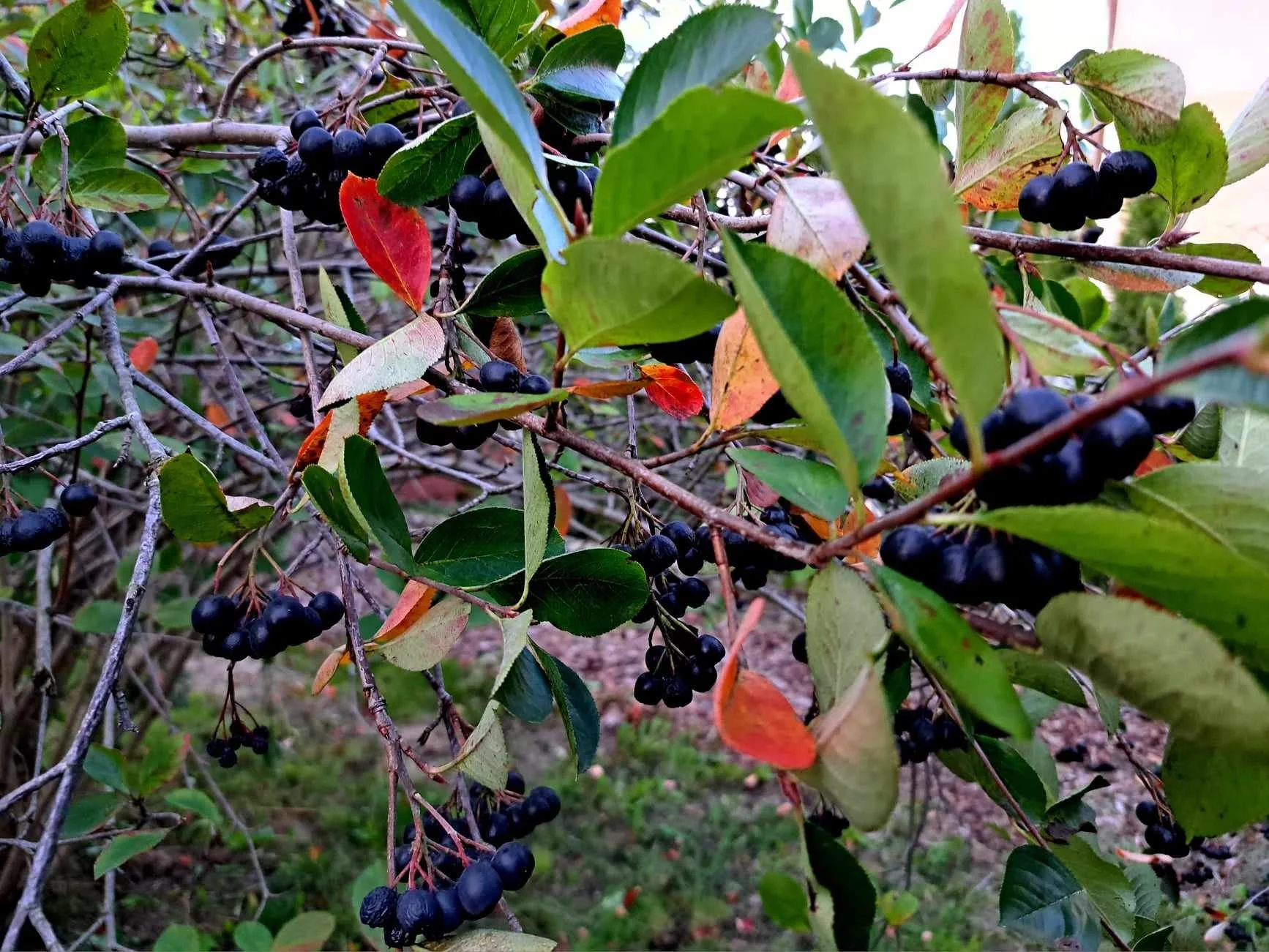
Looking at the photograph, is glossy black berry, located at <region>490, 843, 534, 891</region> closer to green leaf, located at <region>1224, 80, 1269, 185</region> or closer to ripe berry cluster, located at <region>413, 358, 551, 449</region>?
ripe berry cluster, located at <region>413, 358, 551, 449</region>

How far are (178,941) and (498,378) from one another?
1.58 meters

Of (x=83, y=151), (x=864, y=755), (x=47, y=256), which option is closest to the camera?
(x=864, y=755)

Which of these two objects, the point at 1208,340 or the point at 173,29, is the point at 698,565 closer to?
the point at 1208,340

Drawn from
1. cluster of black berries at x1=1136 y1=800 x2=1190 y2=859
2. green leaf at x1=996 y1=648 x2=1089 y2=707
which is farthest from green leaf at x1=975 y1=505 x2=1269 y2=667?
cluster of black berries at x1=1136 y1=800 x2=1190 y2=859

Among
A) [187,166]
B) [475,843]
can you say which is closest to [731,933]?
[475,843]

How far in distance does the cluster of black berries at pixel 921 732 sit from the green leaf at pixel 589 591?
0.70m

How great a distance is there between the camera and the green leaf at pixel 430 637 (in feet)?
2.60

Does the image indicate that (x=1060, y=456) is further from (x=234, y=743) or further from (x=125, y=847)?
(x=125, y=847)

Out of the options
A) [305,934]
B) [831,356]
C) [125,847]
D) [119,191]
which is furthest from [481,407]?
[305,934]

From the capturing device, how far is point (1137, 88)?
0.85m

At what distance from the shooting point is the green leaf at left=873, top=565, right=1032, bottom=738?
44 centimetres

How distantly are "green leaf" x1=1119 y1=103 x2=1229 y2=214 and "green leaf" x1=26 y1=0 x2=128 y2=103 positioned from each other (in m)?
1.26

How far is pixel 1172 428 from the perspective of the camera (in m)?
0.57

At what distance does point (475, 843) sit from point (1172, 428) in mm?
717
